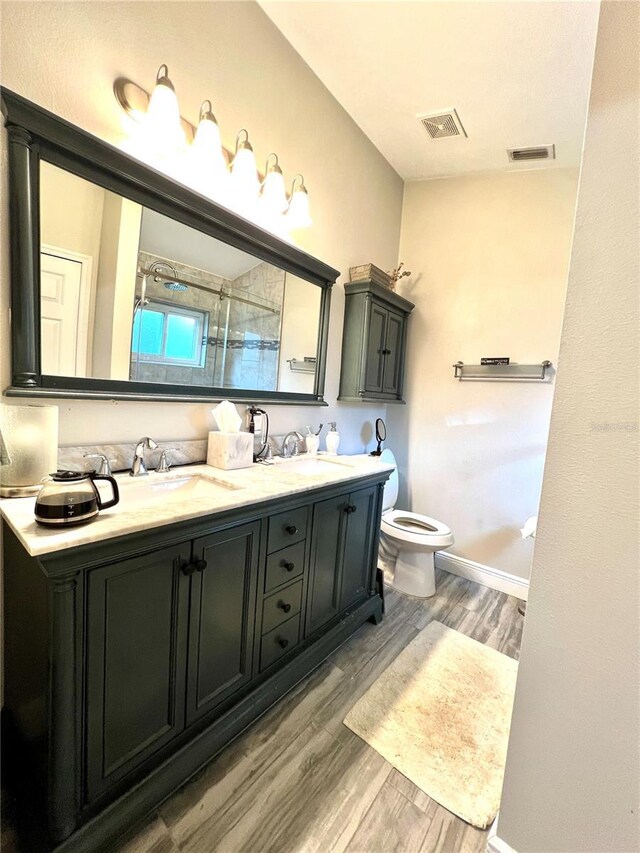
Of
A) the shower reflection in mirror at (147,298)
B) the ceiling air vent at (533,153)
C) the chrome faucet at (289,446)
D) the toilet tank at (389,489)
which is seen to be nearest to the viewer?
the shower reflection in mirror at (147,298)

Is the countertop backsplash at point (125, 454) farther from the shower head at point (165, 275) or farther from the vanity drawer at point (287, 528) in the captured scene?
the shower head at point (165, 275)

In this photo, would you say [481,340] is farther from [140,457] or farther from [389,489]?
[140,457]

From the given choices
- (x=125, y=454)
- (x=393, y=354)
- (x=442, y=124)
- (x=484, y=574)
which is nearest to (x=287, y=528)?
(x=125, y=454)

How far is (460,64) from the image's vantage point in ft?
5.87

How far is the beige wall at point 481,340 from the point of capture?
2391 millimetres

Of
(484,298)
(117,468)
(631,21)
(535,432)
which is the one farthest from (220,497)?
(484,298)

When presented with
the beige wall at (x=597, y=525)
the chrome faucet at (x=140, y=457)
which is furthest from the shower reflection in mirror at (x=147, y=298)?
the beige wall at (x=597, y=525)

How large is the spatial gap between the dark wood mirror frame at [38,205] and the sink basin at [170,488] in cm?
31

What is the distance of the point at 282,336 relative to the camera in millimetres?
1959

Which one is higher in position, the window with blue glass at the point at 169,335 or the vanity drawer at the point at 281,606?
the window with blue glass at the point at 169,335

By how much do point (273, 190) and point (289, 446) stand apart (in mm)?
1246

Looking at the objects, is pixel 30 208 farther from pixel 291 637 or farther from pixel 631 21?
pixel 291 637

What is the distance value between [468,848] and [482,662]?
86 cm

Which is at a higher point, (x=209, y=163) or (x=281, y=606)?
(x=209, y=163)
